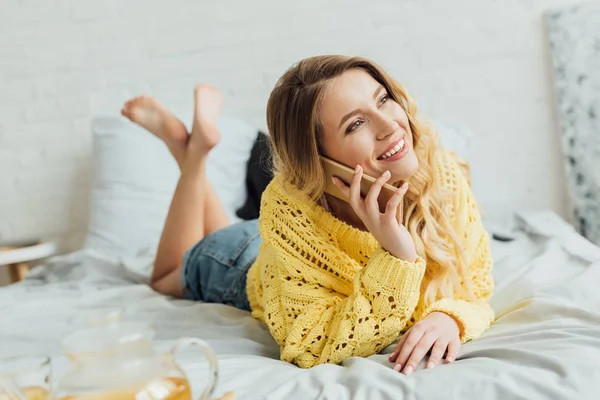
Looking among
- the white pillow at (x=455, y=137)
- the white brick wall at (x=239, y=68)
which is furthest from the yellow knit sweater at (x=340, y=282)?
the white brick wall at (x=239, y=68)

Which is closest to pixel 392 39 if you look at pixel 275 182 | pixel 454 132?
pixel 454 132

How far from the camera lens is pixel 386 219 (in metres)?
0.93

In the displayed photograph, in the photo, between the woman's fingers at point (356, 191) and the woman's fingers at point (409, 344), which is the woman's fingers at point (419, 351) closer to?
the woman's fingers at point (409, 344)

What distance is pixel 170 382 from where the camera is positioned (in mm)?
491

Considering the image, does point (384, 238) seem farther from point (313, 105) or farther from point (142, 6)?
point (142, 6)

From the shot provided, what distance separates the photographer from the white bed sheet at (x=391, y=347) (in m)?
0.74

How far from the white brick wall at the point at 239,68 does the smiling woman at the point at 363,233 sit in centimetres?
108

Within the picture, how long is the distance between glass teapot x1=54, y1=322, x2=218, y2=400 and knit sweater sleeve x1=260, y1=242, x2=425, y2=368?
1.56 feet

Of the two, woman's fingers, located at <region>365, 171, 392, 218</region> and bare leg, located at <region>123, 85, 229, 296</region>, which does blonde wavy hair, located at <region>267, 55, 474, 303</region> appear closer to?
woman's fingers, located at <region>365, 171, 392, 218</region>

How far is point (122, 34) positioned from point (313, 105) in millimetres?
1500

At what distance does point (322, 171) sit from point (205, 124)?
58cm

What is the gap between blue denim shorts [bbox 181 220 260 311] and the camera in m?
1.42

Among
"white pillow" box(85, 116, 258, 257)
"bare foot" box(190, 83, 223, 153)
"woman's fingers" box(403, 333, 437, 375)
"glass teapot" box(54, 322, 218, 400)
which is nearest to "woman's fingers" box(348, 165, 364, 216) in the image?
"woman's fingers" box(403, 333, 437, 375)

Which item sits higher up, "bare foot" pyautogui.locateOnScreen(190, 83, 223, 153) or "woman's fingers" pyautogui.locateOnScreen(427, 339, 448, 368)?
"bare foot" pyautogui.locateOnScreen(190, 83, 223, 153)
